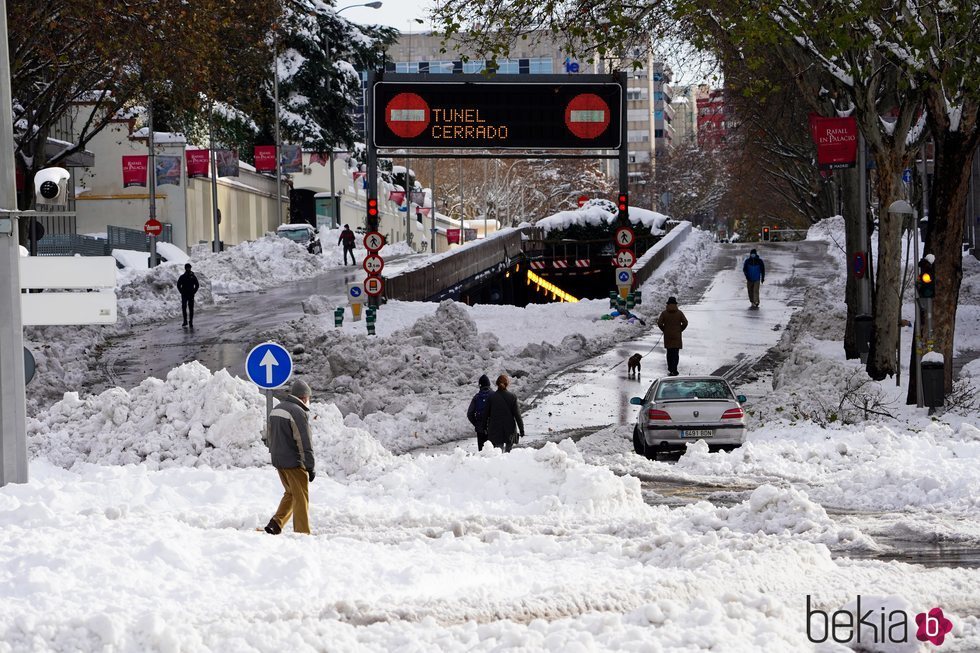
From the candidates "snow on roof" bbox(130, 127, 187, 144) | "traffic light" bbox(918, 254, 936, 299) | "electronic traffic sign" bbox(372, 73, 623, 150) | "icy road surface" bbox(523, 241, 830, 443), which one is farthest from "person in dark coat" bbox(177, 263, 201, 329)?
"snow on roof" bbox(130, 127, 187, 144)

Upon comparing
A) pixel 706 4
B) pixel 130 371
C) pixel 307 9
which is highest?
pixel 307 9

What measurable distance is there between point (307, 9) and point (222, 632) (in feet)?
220

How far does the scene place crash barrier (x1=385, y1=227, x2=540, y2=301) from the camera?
41781 millimetres

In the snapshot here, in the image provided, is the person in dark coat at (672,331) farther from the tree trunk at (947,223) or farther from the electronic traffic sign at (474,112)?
the electronic traffic sign at (474,112)

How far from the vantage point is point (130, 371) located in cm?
2964

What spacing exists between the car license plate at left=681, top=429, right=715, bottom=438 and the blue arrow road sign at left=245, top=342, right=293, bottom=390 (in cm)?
726

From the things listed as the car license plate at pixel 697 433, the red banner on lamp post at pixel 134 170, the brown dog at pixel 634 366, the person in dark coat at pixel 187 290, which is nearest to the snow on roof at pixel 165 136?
the red banner on lamp post at pixel 134 170

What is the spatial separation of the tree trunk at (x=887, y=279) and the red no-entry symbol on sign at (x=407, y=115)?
13.9m

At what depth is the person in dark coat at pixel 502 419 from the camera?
1919 centimetres

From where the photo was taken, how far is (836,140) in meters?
26.6

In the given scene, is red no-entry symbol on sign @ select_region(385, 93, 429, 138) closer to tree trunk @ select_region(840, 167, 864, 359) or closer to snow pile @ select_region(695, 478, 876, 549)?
tree trunk @ select_region(840, 167, 864, 359)

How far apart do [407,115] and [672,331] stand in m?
9.89

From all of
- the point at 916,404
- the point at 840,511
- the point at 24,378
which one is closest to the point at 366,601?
the point at 24,378

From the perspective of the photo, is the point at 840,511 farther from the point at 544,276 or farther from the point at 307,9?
the point at 307,9
